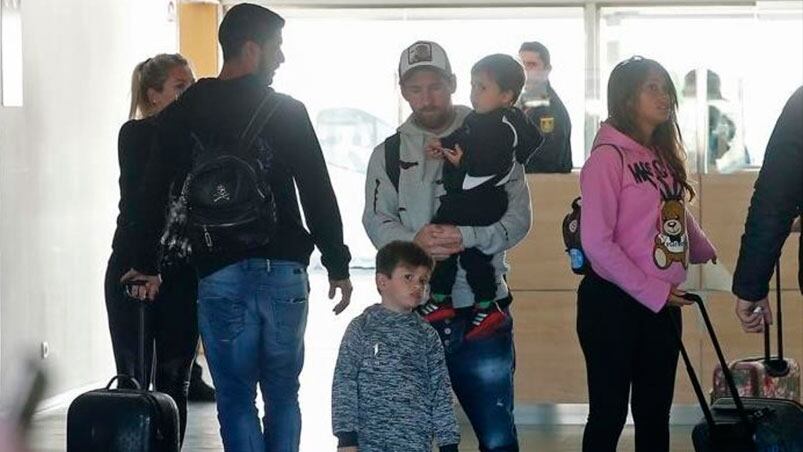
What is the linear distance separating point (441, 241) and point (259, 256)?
485 millimetres

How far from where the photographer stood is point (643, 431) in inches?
177

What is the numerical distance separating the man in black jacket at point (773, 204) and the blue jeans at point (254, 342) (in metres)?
1.20

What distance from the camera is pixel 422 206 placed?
14.3 feet

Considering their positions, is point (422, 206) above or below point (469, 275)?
above

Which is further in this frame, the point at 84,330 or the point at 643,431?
the point at 84,330

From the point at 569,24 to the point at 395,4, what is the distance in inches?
51.6

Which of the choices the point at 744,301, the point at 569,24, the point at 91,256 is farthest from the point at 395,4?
the point at 744,301

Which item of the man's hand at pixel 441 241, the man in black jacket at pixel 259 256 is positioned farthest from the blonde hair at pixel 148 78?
the man's hand at pixel 441 241

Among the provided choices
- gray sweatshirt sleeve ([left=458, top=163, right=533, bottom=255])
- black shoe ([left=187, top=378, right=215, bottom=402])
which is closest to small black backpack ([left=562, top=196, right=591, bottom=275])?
gray sweatshirt sleeve ([left=458, top=163, right=533, bottom=255])

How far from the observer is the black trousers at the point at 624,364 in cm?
443

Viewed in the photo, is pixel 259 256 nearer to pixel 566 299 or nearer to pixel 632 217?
pixel 632 217

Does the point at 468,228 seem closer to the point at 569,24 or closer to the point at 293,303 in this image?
the point at 293,303

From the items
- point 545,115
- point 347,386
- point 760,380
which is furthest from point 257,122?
point 545,115

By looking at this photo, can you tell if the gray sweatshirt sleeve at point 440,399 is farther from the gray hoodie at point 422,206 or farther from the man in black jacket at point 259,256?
the man in black jacket at point 259,256
